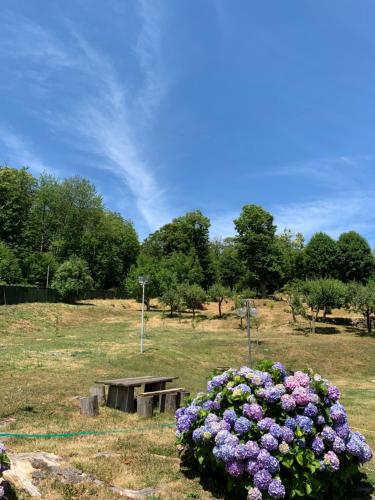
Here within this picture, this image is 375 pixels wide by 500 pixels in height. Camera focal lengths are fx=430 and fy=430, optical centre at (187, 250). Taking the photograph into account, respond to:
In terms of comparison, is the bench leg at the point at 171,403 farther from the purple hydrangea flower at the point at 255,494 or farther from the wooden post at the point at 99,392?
the purple hydrangea flower at the point at 255,494

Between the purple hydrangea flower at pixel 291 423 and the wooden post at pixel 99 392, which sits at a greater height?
the purple hydrangea flower at pixel 291 423

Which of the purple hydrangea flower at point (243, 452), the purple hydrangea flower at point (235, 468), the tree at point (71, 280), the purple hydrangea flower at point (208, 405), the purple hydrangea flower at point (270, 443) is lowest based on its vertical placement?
the purple hydrangea flower at point (235, 468)

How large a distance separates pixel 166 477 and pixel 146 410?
139 inches

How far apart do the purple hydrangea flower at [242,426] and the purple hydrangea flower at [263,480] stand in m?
0.37

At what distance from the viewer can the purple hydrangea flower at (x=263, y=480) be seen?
3648 mm

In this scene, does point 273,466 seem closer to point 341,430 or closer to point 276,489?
point 276,489

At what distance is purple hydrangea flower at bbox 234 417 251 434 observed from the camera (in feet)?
12.9

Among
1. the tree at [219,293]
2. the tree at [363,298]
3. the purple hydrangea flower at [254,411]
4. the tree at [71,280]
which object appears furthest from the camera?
the tree at [71,280]

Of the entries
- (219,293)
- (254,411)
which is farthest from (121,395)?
(219,293)

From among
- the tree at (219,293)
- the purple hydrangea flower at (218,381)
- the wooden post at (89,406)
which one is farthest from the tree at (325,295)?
the purple hydrangea flower at (218,381)

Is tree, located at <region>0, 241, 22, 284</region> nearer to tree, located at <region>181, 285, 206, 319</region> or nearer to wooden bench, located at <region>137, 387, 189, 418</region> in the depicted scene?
tree, located at <region>181, 285, 206, 319</region>

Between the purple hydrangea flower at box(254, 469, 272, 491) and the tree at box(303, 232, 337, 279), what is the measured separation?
43415 millimetres

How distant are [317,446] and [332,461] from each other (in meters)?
0.17

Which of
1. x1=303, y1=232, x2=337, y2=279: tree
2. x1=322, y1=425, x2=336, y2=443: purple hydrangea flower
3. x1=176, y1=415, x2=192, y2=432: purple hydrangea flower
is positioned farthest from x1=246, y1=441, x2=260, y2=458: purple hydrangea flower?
x1=303, y1=232, x2=337, y2=279: tree
